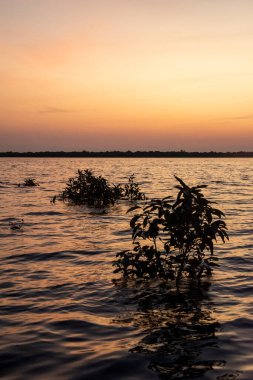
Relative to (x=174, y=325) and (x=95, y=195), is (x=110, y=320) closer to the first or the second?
(x=174, y=325)

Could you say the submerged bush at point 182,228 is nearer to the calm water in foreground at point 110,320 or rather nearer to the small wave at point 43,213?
the calm water in foreground at point 110,320

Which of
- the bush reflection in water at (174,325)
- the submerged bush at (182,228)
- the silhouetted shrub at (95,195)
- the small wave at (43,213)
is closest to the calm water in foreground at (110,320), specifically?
the bush reflection in water at (174,325)

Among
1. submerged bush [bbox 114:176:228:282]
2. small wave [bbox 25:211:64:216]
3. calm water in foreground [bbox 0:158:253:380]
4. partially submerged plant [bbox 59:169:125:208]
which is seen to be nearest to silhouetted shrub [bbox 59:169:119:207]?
partially submerged plant [bbox 59:169:125:208]

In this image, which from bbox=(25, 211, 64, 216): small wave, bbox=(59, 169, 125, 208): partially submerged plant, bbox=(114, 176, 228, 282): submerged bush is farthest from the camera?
bbox=(59, 169, 125, 208): partially submerged plant

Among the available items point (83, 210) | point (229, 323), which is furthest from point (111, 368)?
point (83, 210)

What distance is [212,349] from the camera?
664 cm

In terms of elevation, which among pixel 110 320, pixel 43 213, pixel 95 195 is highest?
pixel 95 195

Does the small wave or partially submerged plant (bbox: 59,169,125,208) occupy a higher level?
partially submerged plant (bbox: 59,169,125,208)

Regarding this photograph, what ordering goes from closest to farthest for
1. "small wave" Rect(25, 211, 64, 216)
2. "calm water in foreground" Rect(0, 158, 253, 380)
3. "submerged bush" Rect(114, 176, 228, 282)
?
"calm water in foreground" Rect(0, 158, 253, 380) → "submerged bush" Rect(114, 176, 228, 282) → "small wave" Rect(25, 211, 64, 216)

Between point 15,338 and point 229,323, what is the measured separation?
3.75 meters

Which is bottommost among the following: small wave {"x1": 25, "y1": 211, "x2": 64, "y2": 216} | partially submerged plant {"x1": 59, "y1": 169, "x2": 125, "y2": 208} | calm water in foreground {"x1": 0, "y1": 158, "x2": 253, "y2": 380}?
calm water in foreground {"x1": 0, "y1": 158, "x2": 253, "y2": 380}

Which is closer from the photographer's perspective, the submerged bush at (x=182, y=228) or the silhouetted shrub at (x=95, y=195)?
the submerged bush at (x=182, y=228)

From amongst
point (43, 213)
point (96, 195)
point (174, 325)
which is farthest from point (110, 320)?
point (96, 195)

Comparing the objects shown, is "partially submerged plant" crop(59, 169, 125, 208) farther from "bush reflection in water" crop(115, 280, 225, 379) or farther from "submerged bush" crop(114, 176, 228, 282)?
"bush reflection in water" crop(115, 280, 225, 379)
